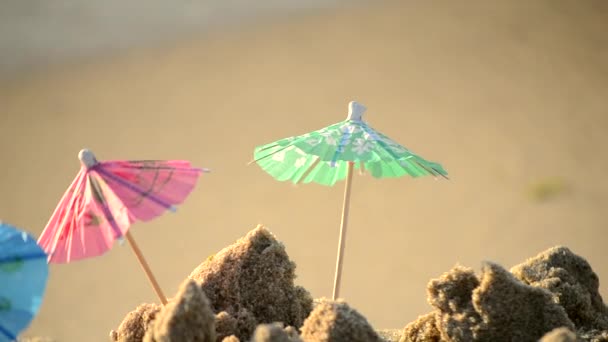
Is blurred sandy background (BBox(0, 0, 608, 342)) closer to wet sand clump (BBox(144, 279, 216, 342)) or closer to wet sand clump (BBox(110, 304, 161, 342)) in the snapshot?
wet sand clump (BBox(110, 304, 161, 342))

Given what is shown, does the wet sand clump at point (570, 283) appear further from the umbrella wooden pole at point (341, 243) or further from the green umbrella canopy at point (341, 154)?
the umbrella wooden pole at point (341, 243)

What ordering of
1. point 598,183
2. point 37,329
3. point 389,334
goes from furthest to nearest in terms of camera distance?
point 598,183 → point 37,329 → point 389,334

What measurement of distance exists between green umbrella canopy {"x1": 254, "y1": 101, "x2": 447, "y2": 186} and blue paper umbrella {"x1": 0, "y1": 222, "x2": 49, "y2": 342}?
0.55 metres

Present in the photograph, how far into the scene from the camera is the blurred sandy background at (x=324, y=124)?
4.93 meters

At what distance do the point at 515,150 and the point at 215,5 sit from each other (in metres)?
2.59

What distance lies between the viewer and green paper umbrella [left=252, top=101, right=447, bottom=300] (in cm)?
190

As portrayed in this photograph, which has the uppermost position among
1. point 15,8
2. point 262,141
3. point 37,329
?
point 15,8

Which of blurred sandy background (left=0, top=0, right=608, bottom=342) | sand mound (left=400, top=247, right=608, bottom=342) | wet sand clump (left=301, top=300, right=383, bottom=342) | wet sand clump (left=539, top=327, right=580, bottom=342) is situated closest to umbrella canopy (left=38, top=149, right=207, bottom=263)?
wet sand clump (left=301, top=300, right=383, bottom=342)

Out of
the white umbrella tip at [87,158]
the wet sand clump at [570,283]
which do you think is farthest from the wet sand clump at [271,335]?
the wet sand clump at [570,283]

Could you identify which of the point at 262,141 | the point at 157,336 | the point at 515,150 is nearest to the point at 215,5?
the point at 262,141

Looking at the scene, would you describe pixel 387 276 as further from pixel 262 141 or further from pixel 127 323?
pixel 127 323

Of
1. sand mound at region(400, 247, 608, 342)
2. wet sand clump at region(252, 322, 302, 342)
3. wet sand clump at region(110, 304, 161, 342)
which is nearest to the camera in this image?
wet sand clump at region(252, 322, 302, 342)

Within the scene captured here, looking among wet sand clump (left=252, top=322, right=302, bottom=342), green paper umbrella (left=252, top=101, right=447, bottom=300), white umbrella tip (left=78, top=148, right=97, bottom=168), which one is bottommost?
wet sand clump (left=252, top=322, right=302, bottom=342)

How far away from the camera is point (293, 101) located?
19.7 ft
